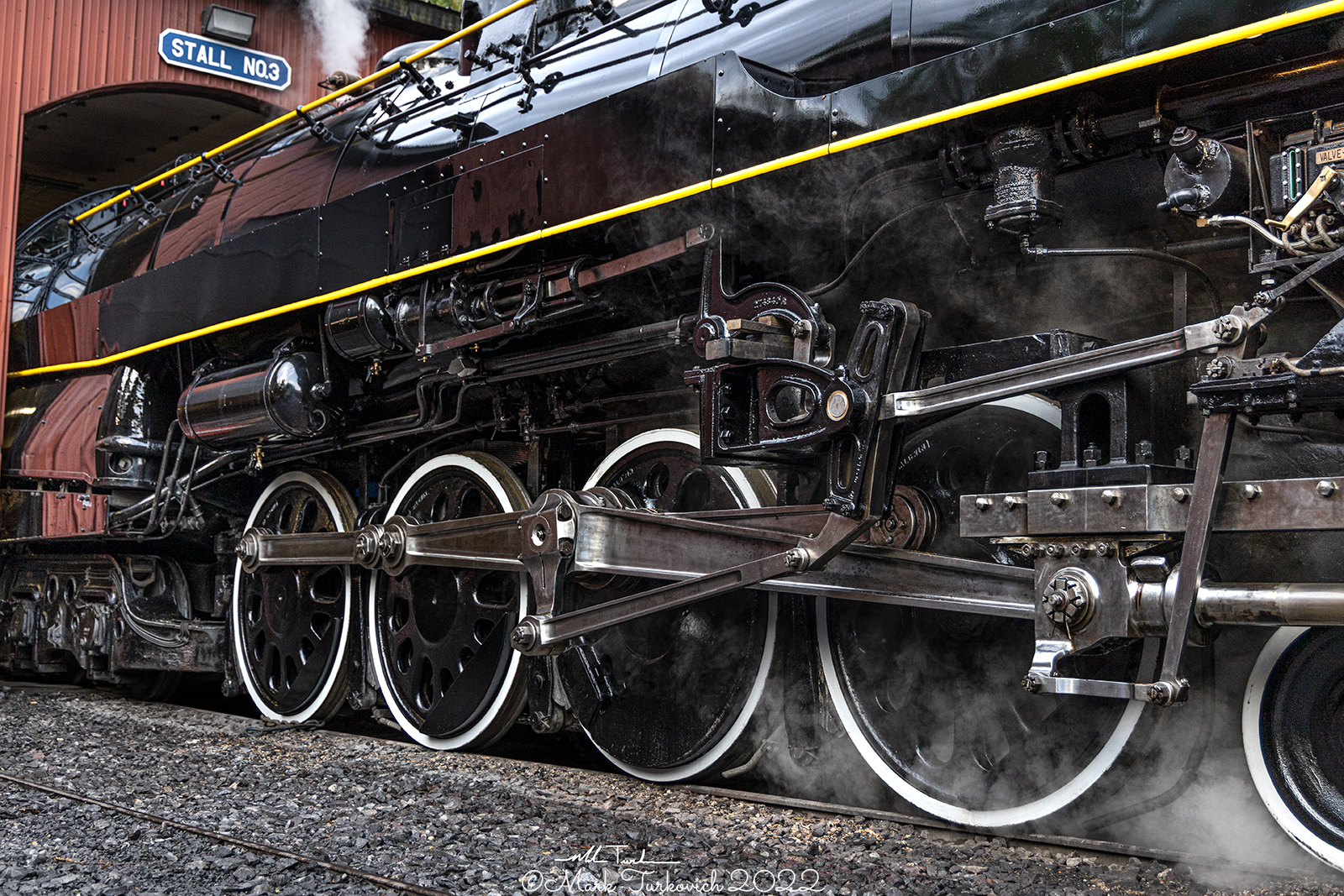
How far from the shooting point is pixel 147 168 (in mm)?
11406

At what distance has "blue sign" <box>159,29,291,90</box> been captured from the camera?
8359 mm

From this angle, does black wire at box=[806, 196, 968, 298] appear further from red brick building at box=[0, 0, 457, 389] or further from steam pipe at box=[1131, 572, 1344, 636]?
red brick building at box=[0, 0, 457, 389]

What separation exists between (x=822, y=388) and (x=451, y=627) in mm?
2218

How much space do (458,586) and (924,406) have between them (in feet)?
7.62

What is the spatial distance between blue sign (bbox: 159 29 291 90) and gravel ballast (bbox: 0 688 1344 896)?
223 inches

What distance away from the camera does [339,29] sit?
938cm

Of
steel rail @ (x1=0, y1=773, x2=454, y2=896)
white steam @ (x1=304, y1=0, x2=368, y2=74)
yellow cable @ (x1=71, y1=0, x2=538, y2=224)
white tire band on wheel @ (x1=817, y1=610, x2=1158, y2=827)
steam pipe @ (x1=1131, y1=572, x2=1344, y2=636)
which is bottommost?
steel rail @ (x1=0, y1=773, x2=454, y2=896)

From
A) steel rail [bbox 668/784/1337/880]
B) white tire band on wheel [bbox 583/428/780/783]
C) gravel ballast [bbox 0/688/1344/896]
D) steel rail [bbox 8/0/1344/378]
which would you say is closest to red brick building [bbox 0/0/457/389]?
steel rail [bbox 8/0/1344/378]

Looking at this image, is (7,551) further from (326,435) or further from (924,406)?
(924,406)

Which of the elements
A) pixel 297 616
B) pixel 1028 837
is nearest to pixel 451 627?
pixel 297 616

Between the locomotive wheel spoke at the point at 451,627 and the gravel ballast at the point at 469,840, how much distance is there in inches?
8.0

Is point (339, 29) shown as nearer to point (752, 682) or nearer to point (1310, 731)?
point (752, 682)

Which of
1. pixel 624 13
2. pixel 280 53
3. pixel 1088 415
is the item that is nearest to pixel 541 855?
pixel 1088 415

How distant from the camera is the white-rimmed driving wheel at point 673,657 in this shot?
11.8 ft
